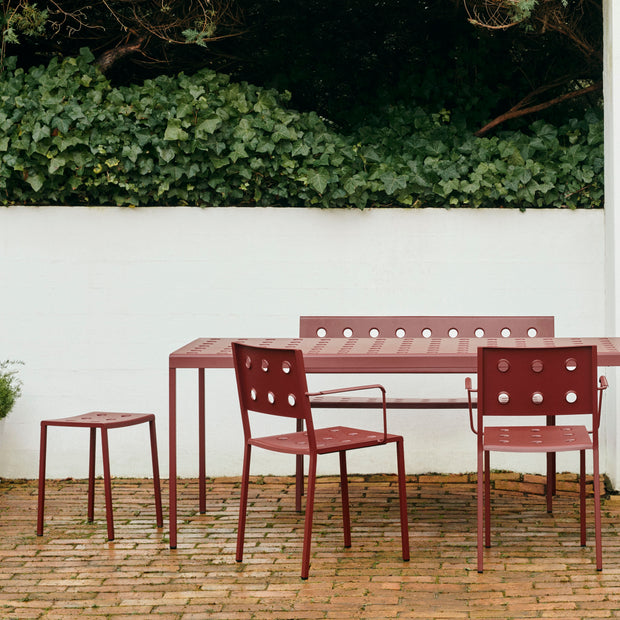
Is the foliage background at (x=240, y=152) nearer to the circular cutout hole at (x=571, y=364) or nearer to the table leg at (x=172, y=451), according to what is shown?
the table leg at (x=172, y=451)

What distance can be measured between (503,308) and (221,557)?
103 inches

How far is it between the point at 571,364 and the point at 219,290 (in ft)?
8.97

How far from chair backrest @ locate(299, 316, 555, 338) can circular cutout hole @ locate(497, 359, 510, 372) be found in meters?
1.52

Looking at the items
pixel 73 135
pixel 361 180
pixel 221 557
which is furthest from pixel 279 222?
pixel 221 557

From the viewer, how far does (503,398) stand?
4.09 meters

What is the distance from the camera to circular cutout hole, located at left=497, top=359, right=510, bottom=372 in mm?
4051

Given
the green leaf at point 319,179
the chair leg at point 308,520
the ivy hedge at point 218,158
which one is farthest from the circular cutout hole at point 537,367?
the green leaf at point 319,179

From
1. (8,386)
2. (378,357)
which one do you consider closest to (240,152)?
(8,386)

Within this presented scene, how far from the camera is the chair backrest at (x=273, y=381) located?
4.07 m

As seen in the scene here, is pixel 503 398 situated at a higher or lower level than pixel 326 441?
higher

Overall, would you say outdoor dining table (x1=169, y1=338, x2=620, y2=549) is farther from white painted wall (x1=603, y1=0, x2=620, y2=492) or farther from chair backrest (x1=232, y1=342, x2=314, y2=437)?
white painted wall (x1=603, y1=0, x2=620, y2=492)

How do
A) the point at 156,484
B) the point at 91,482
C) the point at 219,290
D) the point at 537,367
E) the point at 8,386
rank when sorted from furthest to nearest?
the point at 219,290
the point at 8,386
the point at 91,482
the point at 156,484
the point at 537,367

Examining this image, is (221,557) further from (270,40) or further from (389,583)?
(270,40)

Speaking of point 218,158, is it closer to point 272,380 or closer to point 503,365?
point 272,380
